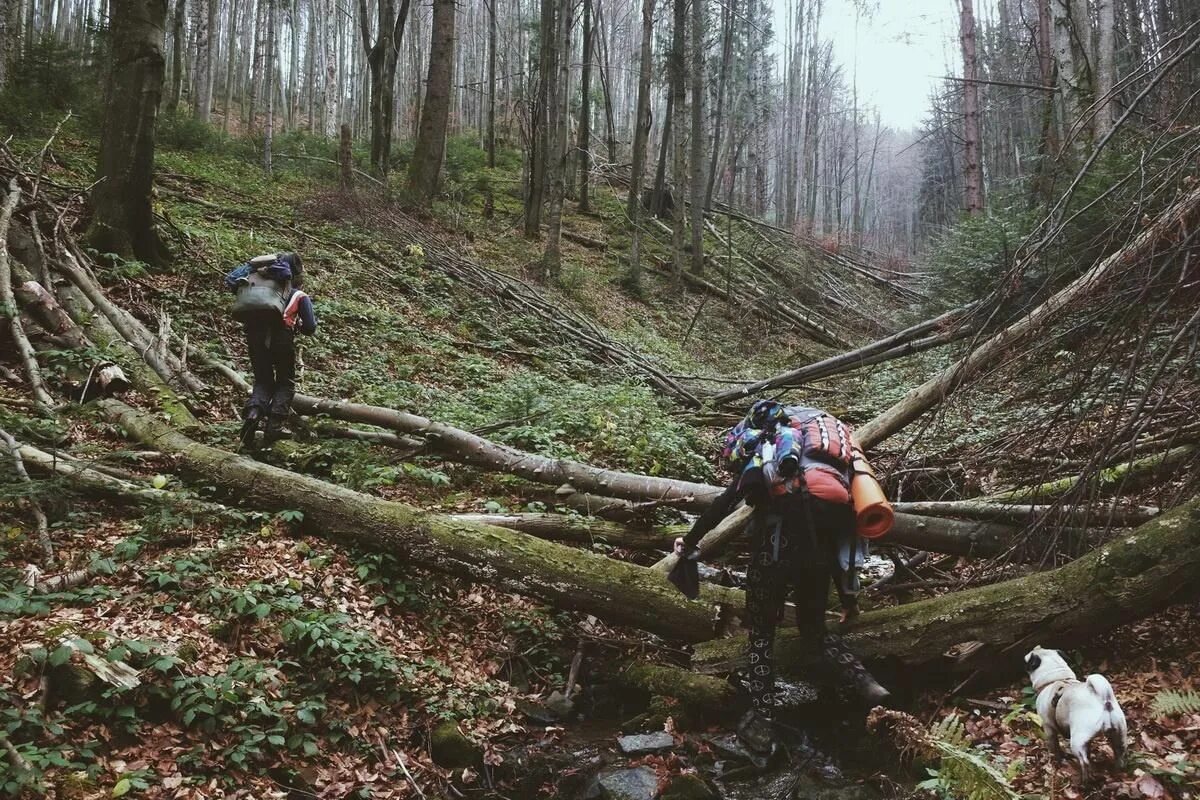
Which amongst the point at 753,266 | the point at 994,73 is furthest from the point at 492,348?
the point at 994,73

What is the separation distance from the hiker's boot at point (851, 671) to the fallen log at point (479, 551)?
0.75 meters

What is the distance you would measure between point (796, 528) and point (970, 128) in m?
17.3

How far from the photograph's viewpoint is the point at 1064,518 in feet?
13.8

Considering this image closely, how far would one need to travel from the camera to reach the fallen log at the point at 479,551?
4.97m

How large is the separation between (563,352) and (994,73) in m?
30.8

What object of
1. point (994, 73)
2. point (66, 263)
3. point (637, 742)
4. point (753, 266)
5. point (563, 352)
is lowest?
point (637, 742)

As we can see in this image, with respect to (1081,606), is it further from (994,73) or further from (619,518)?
(994,73)

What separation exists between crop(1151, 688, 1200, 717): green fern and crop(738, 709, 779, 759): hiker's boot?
192 cm

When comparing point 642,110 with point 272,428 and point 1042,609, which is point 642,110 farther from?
point 1042,609

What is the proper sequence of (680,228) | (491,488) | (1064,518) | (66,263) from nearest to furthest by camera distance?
(1064,518), (491,488), (66,263), (680,228)

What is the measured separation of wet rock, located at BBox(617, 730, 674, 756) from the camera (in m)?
4.29

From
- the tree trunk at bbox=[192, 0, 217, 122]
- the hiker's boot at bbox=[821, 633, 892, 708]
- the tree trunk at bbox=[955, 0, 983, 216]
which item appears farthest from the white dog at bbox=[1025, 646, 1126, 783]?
the tree trunk at bbox=[192, 0, 217, 122]

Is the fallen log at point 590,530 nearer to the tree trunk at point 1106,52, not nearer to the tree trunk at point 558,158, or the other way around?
the tree trunk at point 1106,52

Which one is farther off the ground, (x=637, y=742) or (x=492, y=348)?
(x=492, y=348)
